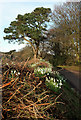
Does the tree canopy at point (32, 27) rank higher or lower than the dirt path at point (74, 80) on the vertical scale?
higher

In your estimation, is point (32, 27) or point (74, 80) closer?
point (74, 80)

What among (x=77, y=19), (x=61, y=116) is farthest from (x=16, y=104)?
(x=77, y=19)

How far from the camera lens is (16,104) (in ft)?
3.10

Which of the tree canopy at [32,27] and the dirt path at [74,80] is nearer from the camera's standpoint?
the dirt path at [74,80]

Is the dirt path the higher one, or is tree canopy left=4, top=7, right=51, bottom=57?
tree canopy left=4, top=7, right=51, bottom=57

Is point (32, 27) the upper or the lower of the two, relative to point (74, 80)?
upper

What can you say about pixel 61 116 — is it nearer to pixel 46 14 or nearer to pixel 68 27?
pixel 68 27

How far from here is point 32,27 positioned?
53.2ft

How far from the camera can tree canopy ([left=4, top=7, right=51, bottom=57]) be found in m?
15.9

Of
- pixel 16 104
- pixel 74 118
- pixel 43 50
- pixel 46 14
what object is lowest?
pixel 74 118

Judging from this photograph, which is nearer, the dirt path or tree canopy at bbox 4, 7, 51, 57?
the dirt path

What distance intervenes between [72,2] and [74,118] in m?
8.81

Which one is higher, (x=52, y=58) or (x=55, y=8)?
(x=55, y=8)

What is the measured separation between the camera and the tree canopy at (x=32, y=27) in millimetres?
15892
